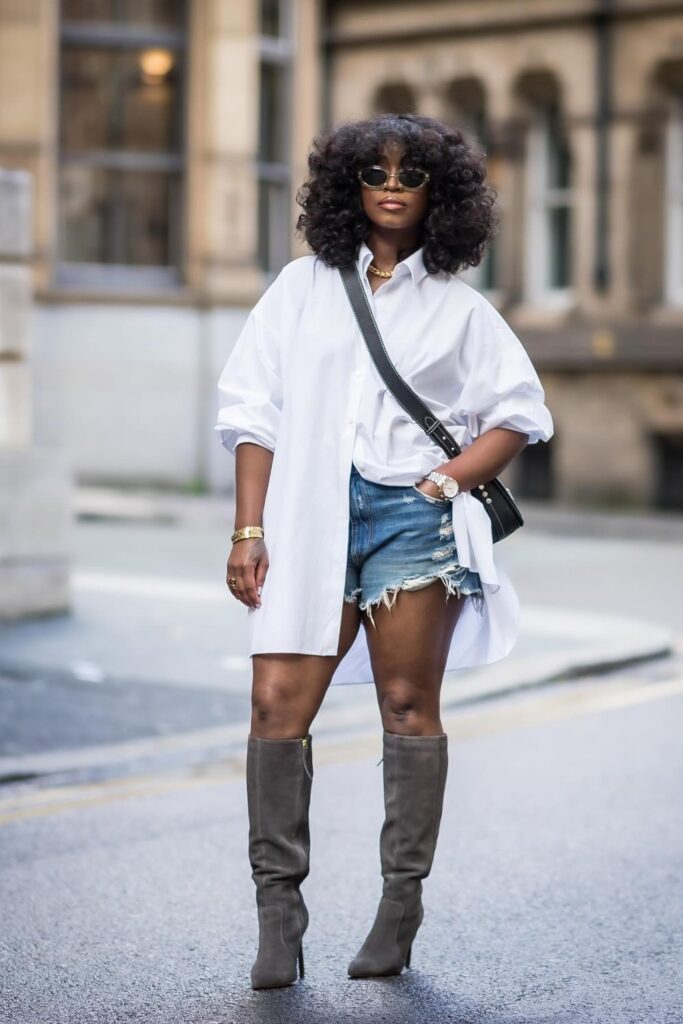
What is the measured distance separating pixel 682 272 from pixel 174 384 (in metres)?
5.53

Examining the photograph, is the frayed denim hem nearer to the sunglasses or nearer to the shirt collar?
the shirt collar

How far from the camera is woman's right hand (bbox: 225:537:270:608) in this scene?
466cm

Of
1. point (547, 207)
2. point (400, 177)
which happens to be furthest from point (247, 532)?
point (547, 207)

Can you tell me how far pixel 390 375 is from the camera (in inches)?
181

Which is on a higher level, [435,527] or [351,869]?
[435,527]

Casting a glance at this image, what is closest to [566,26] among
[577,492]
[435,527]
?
[577,492]

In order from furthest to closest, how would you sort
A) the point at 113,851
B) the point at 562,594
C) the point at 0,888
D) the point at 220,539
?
the point at 220,539 < the point at 562,594 < the point at 113,851 < the point at 0,888

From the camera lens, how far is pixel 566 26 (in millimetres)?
22406

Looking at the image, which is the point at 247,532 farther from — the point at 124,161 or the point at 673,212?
the point at 673,212

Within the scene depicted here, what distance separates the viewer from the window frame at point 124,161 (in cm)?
2109

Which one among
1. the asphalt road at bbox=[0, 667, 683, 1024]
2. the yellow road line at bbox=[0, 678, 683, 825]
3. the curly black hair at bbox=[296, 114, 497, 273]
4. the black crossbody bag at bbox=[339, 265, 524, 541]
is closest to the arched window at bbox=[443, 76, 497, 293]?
the yellow road line at bbox=[0, 678, 683, 825]

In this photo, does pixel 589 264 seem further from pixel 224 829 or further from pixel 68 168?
pixel 224 829

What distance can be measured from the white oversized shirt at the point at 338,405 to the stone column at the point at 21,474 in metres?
6.77

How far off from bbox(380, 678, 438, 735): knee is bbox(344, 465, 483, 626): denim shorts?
0.56ft
